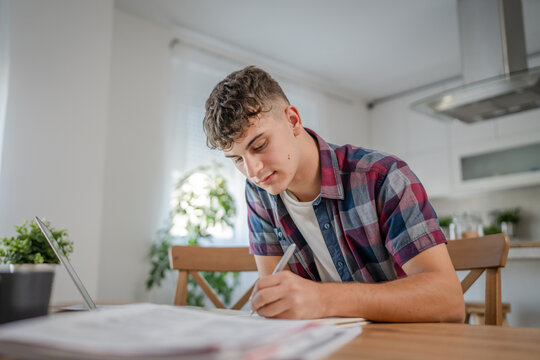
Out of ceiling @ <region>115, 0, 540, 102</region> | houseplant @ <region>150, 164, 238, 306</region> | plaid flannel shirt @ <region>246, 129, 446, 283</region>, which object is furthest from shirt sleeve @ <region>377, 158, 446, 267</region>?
ceiling @ <region>115, 0, 540, 102</region>

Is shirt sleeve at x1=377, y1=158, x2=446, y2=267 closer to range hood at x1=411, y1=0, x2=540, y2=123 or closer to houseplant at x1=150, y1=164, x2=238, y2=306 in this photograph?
range hood at x1=411, y1=0, x2=540, y2=123

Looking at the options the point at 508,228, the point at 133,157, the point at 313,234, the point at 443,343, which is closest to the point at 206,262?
the point at 313,234

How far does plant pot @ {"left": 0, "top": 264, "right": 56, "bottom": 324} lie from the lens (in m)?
0.57

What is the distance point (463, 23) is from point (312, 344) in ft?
11.0

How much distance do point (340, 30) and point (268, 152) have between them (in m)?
3.10

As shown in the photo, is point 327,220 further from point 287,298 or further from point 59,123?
point 59,123

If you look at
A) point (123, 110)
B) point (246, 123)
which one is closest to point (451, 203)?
point (123, 110)

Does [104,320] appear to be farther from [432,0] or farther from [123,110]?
[432,0]

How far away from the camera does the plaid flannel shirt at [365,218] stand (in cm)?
91

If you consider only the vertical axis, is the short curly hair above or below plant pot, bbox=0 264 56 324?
above

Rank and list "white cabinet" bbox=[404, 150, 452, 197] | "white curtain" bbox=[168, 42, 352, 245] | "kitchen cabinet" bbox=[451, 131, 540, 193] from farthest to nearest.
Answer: "white cabinet" bbox=[404, 150, 452, 197] < "kitchen cabinet" bbox=[451, 131, 540, 193] < "white curtain" bbox=[168, 42, 352, 245]

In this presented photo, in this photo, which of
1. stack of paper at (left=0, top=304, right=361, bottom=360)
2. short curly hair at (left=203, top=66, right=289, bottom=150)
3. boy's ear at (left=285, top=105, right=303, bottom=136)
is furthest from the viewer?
boy's ear at (left=285, top=105, right=303, bottom=136)

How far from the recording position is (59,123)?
8.00 feet

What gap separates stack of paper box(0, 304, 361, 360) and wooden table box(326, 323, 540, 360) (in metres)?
0.04
